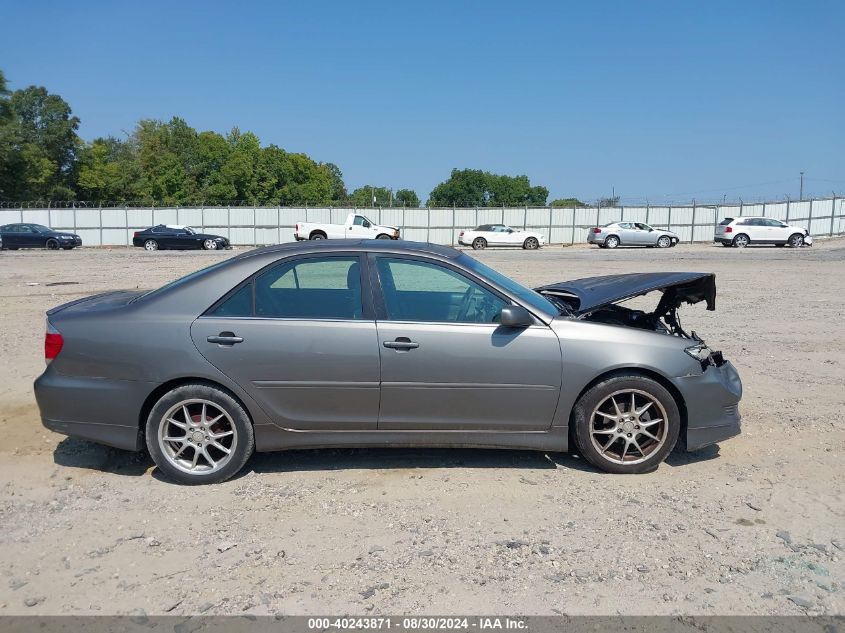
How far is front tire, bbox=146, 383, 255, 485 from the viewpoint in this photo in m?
4.37

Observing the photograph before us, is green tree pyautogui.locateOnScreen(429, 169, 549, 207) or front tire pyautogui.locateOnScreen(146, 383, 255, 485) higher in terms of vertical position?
green tree pyautogui.locateOnScreen(429, 169, 549, 207)

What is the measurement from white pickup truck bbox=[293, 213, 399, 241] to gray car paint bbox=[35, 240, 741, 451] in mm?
26914

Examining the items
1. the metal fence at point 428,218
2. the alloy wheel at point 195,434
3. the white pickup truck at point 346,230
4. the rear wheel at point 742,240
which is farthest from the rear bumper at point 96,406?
the metal fence at point 428,218

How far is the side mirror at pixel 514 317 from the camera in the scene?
14.1ft

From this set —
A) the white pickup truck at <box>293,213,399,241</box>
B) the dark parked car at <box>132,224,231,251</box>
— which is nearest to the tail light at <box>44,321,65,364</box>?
the white pickup truck at <box>293,213,399,241</box>

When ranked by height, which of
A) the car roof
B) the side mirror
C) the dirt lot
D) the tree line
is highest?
the tree line

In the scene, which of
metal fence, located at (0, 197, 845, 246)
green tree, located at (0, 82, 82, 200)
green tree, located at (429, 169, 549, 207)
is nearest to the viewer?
metal fence, located at (0, 197, 845, 246)

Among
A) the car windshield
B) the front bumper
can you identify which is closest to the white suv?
the front bumper

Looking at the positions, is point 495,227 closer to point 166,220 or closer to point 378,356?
point 166,220

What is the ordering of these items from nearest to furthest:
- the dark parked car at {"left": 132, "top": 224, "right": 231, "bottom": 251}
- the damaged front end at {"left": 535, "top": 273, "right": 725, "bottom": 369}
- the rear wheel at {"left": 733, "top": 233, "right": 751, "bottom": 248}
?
1. the damaged front end at {"left": 535, "top": 273, "right": 725, "bottom": 369}
2. the rear wheel at {"left": 733, "top": 233, "right": 751, "bottom": 248}
3. the dark parked car at {"left": 132, "top": 224, "right": 231, "bottom": 251}

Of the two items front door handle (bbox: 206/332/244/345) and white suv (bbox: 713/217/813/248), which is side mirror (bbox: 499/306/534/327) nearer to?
front door handle (bbox: 206/332/244/345)

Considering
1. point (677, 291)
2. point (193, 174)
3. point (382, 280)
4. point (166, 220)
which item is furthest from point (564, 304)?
point (193, 174)

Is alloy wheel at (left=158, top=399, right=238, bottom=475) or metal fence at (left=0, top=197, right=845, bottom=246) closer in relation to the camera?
alloy wheel at (left=158, top=399, right=238, bottom=475)

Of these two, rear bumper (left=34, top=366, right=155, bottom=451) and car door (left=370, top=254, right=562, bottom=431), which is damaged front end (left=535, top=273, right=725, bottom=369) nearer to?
car door (left=370, top=254, right=562, bottom=431)
